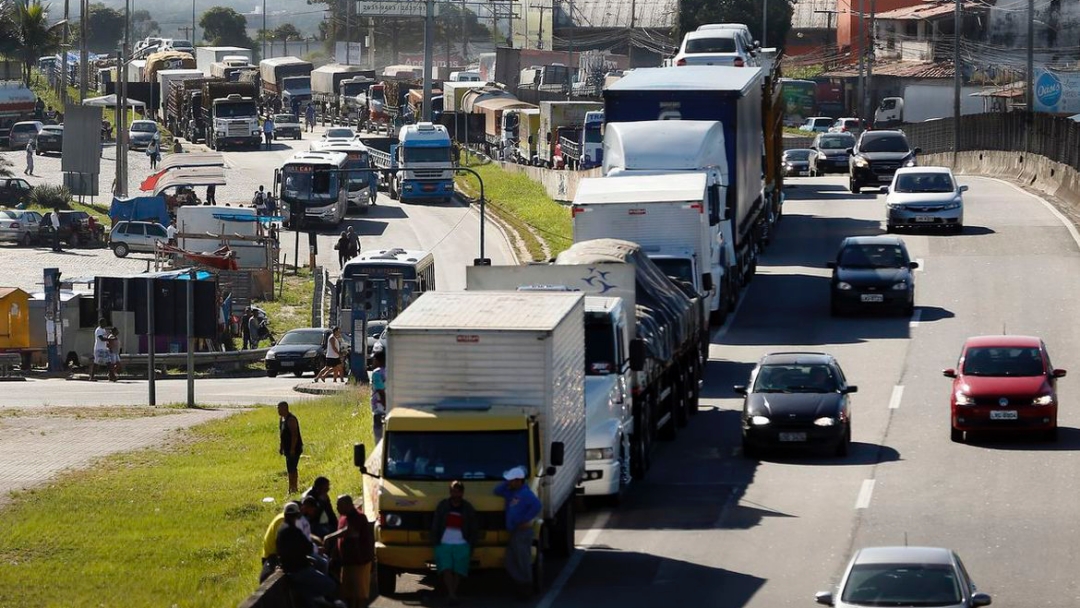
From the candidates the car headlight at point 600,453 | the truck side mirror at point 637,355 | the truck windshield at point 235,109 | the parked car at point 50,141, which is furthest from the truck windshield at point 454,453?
the parked car at point 50,141

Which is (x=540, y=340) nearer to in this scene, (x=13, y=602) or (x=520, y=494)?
(x=520, y=494)

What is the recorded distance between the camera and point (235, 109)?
101625mm

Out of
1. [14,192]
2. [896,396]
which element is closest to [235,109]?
[14,192]

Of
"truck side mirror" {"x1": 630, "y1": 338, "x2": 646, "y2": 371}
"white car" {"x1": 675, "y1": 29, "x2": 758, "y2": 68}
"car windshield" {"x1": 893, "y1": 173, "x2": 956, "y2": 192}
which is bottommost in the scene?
"truck side mirror" {"x1": 630, "y1": 338, "x2": 646, "y2": 371}

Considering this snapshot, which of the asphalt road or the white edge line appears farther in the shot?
the asphalt road

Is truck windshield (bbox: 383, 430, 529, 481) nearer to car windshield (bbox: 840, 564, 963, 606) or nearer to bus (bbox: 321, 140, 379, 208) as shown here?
car windshield (bbox: 840, 564, 963, 606)

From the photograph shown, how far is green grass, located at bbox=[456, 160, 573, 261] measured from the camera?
197 feet

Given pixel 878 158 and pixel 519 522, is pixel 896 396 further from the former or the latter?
pixel 878 158

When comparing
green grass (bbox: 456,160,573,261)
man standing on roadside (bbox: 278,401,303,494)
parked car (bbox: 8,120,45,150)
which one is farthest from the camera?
parked car (bbox: 8,120,45,150)

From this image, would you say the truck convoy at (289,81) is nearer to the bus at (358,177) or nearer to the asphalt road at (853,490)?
Result: the bus at (358,177)

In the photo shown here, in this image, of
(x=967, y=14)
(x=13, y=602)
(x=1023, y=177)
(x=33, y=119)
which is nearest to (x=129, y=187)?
(x=33, y=119)

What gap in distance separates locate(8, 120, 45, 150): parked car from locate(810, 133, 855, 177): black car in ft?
185

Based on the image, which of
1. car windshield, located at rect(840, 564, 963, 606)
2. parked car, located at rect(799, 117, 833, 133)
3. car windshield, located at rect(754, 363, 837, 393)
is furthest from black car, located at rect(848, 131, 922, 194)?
parked car, located at rect(799, 117, 833, 133)

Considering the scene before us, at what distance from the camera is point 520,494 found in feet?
59.4
